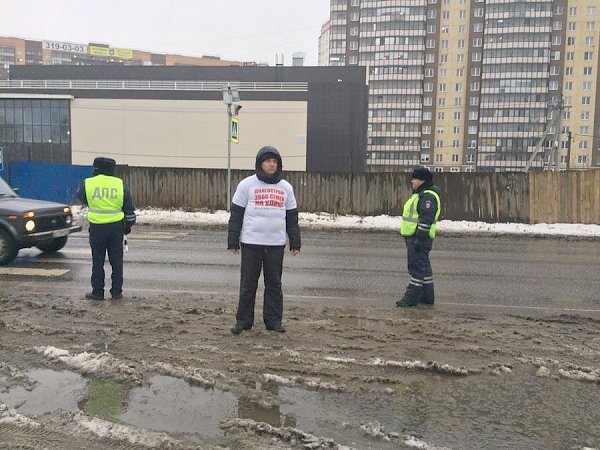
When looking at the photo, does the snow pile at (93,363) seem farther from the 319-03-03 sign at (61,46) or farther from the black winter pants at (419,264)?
the 319-03-03 sign at (61,46)

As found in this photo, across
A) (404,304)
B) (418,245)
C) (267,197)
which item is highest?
(267,197)

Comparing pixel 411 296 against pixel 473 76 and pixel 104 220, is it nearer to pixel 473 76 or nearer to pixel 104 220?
pixel 104 220

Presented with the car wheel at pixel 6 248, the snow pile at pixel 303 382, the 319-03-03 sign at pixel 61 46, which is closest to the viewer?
the snow pile at pixel 303 382

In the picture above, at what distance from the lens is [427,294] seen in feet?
23.2

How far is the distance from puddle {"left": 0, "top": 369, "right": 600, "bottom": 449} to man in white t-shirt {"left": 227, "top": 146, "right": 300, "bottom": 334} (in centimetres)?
145

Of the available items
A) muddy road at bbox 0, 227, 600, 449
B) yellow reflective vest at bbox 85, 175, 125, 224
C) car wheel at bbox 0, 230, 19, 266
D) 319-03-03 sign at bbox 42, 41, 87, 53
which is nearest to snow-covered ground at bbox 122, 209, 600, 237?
Result: car wheel at bbox 0, 230, 19, 266

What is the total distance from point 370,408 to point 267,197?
2.39m

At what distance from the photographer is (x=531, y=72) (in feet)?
290

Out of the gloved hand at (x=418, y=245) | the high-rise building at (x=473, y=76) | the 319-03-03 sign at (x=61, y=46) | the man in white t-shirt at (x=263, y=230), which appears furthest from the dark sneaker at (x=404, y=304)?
the 319-03-03 sign at (x=61, y=46)

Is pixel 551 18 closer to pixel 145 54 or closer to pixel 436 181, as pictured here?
pixel 436 181

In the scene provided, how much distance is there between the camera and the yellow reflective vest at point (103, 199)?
6840 millimetres

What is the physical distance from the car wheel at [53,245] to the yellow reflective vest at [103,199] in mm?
4052

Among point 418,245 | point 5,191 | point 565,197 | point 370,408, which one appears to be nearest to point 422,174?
point 418,245

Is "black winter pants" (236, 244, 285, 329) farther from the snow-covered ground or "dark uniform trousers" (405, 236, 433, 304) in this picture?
the snow-covered ground
